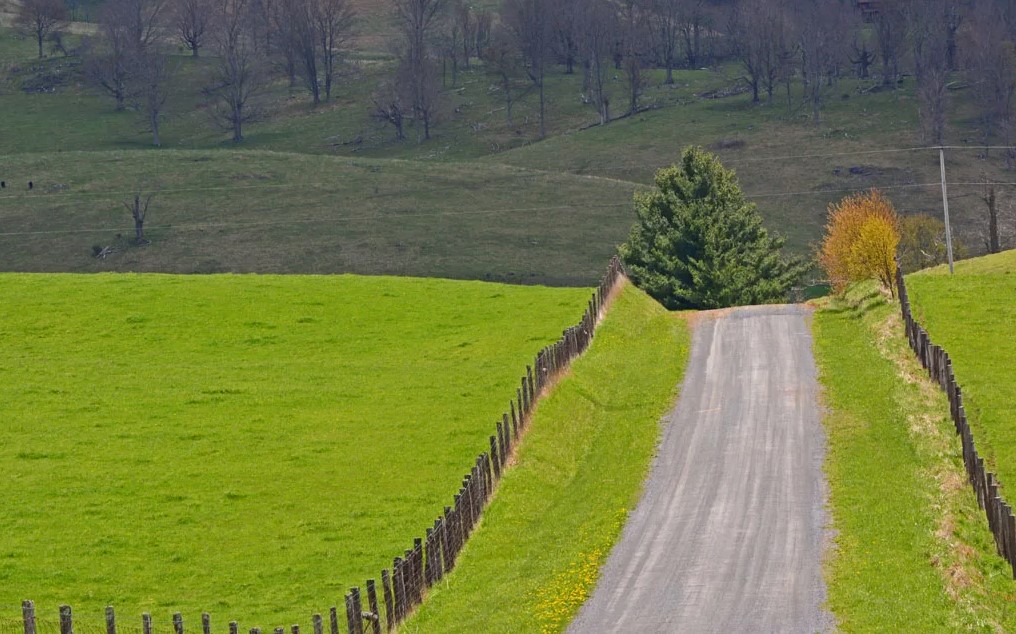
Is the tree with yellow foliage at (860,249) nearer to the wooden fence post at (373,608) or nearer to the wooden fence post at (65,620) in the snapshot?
the wooden fence post at (373,608)

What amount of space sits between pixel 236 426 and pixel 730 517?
18.3m

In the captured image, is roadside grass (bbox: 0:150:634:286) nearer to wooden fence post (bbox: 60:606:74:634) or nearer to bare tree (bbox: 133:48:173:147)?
bare tree (bbox: 133:48:173:147)

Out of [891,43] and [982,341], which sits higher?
[891,43]

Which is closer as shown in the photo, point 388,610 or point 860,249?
point 388,610

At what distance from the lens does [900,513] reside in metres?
33.7

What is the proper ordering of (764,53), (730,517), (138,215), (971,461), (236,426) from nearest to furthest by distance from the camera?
(971,461) → (730,517) → (236,426) → (138,215) → (764,53)

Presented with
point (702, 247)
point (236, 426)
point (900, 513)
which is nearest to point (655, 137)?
point (702, 247)

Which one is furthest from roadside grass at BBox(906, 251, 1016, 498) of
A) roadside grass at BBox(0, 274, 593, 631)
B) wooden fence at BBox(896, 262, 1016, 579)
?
roadside grass at BBox(0, 274, 593, 631)

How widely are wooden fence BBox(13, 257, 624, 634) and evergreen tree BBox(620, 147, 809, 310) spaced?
97.4 feet

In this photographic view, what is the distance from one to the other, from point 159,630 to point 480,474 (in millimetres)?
9860

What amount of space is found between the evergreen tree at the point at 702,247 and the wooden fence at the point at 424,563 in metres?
29.7

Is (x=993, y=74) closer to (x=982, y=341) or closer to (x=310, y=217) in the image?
(x=310, y=217)

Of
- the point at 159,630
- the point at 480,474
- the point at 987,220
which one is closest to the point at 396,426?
the point at 480,474

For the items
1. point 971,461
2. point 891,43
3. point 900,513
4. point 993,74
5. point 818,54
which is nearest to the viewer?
point 900,513
